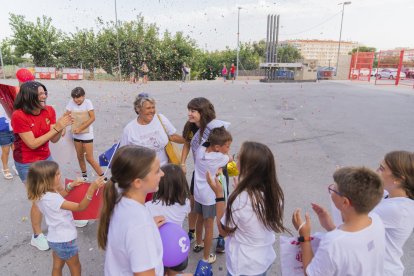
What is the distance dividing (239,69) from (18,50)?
2423 centimetres

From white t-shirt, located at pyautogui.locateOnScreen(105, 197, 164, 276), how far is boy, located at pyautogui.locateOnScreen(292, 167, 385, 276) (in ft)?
2.71

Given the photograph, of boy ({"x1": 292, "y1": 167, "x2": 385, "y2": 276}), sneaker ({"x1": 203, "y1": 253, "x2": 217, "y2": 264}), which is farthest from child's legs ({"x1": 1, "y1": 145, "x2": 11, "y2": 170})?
boy ({"x1": 292, "y1": 167, "x2": 385, "y2": 276})

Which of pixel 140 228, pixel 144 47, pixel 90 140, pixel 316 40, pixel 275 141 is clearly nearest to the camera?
pixel 140 228

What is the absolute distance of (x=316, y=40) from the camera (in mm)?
132000

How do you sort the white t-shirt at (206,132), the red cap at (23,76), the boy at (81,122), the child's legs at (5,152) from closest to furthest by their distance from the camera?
the white t-shirt at (206,132)
the red cap at (23,76)
the boy at (81,122)
the child's legs at (5,152)

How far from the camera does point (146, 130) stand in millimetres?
3201

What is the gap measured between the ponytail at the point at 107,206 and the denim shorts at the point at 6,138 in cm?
383

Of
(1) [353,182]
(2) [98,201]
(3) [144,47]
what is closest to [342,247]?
(1) [353,182]

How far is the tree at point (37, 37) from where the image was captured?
30.1 m

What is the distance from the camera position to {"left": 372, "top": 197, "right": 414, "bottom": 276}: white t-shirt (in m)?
1.71

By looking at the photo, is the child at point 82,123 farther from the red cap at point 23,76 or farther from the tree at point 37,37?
the tree at point 37,37

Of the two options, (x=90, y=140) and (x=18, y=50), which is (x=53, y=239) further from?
(x=18, y=50)

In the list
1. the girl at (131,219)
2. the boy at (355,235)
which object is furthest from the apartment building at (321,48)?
the girl at (131,219)

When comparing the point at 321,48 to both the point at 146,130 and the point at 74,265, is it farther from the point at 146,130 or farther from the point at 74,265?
the point at 74,265
